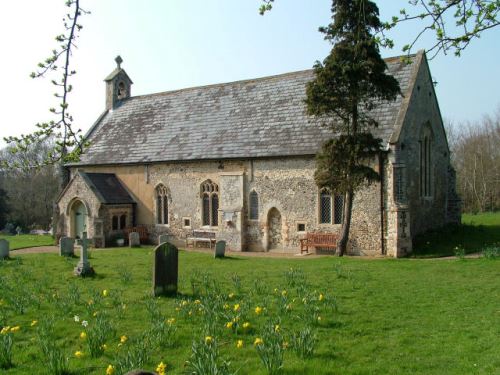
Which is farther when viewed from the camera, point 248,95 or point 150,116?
point 150,116

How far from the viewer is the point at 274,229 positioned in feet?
69.6

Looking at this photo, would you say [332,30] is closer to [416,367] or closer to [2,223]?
[416,367]

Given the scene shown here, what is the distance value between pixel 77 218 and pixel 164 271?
56.5ft

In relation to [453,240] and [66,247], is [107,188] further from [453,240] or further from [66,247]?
[453,240]

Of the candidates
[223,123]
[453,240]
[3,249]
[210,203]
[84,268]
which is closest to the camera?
[84,268]

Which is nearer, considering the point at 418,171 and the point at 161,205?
the point at 418,171

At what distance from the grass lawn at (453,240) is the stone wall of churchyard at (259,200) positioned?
6.47 ft

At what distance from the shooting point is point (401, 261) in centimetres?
1592

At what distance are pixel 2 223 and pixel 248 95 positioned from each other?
34.7m

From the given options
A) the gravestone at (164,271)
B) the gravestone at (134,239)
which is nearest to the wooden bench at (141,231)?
the gravestone at (134,239)

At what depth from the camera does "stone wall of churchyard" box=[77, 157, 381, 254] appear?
62.2 feet

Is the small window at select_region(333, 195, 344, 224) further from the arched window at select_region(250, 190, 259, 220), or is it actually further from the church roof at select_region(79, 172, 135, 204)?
the church roof at select_region(79, 172, 135, 204)

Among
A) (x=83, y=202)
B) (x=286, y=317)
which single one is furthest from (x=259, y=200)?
(x=286, y=317)

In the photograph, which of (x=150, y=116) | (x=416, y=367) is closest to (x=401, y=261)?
(x=416, y=367)
